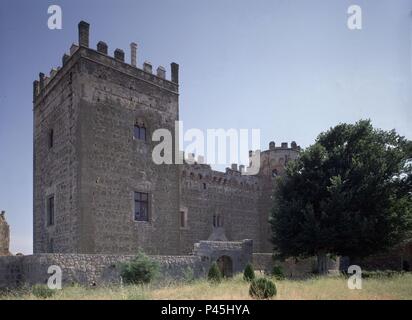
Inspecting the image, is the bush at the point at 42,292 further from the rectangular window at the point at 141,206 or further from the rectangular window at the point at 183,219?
the rectangular window at the point at 183,219

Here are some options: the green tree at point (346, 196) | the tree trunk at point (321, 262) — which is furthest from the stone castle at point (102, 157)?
the tree trunk at point (321, 262)

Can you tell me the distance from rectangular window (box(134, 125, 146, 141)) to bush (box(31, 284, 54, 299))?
364 inches

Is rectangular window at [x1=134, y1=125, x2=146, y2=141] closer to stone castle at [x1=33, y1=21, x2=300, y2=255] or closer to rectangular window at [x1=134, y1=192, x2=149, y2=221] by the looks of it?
stone castle at [x1=33, y1=21, x2=300, y2=255]

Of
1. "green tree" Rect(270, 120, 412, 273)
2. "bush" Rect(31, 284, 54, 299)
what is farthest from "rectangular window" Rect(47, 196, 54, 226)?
"green tree" Rect(270, 120, 412, 273)

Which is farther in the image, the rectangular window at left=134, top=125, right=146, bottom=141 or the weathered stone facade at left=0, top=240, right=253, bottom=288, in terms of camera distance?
the rectangular window at left=134, top=125, right=146, bottom=141

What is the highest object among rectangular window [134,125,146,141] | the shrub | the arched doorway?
rectangular window [134,125,146,141]

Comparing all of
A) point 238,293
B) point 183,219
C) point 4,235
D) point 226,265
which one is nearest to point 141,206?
point 226,265

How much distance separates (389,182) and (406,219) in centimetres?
192

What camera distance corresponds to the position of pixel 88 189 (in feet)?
57.7

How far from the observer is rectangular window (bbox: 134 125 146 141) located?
66.4ft

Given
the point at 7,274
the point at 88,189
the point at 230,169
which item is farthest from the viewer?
the point at 230,169

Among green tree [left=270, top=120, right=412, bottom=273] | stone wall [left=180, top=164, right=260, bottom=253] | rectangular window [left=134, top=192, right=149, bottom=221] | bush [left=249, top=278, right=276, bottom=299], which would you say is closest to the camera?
bush [left=249, top=278, right=276, bottom=299]
